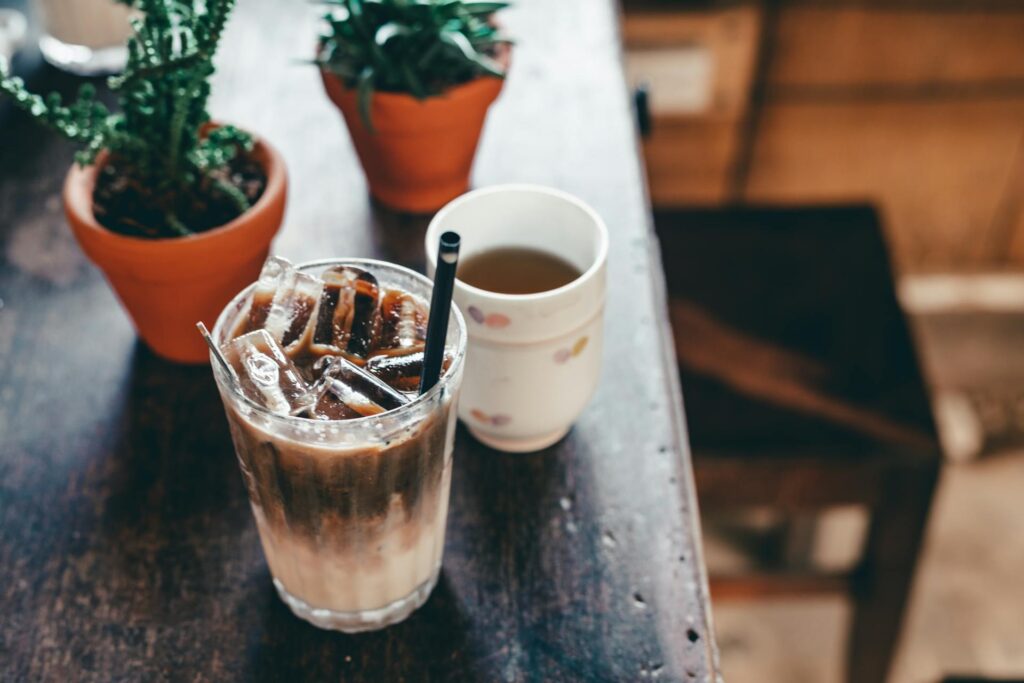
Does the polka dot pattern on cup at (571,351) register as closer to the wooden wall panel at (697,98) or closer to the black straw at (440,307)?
the black straw at (440,307)

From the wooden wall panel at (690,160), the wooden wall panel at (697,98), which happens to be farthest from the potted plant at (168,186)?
the wooden wall panel at (690,160)

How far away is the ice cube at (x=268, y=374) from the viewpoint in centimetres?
60

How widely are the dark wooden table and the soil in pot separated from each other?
14cm

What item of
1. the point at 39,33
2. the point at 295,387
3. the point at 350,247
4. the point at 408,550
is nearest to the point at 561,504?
the point at 408,550

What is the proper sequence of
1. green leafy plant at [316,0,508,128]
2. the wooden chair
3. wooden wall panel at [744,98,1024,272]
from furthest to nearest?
wooden wall panel at [744,98,1024,272]
the wooden chair
green leafy plant at [316,0,508,128]

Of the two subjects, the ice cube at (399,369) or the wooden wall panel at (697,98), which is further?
the wooden wall panel at (697,98)

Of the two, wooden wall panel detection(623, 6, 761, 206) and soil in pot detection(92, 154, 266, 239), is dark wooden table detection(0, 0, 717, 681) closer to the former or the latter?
soil in pot detection(92, 154, 266, 239)

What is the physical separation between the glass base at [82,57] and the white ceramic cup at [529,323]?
0.66 meters

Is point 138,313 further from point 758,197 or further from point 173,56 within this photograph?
point 758,197

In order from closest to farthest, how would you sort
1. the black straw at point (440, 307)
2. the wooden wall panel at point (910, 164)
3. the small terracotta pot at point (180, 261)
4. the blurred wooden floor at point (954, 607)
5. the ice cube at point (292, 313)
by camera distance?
the black straw at point (440, 307) < the ice cube at point (292, 313) < the small terracotta pot at point (180, 261) < the blurred wooden floor at point (954, 607) < the wooden wall panel at point (910, 164)

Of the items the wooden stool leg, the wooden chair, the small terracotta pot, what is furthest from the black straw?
the wooden stool leg

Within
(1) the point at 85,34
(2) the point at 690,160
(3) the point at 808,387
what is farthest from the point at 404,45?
(2) the point at 690,160

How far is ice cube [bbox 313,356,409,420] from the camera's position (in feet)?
1.94

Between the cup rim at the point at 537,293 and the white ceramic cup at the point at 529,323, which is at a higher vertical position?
the cup rim at the point at 537,293
